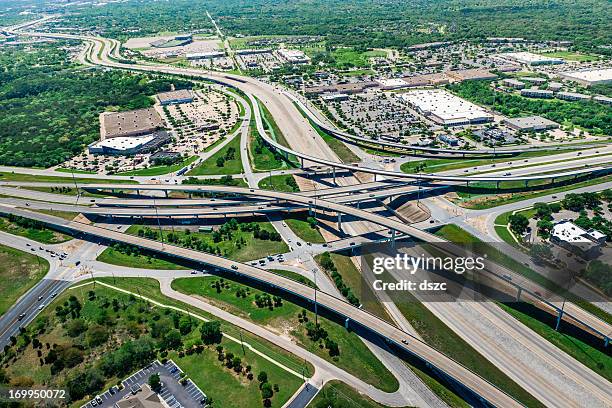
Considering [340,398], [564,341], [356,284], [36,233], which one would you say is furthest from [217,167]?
[564,341]

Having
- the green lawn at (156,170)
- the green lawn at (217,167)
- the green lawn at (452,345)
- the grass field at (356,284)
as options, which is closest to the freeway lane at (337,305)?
the green lawn at (452,345)

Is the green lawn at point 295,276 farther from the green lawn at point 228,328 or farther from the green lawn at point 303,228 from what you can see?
the green lawn at point 228,328

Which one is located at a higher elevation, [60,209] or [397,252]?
[60,209]

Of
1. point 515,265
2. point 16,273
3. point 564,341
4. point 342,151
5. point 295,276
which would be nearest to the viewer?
point 564,341

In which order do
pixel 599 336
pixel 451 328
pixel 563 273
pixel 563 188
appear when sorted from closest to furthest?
pixel 599 336 < pixel 451 328 < pixel 563 273 < pixel 563 188

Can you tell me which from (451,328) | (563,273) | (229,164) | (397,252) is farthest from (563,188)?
(229,164)

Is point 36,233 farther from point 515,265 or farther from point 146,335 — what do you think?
point 515,265

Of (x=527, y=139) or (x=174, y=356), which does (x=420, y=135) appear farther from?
(x=174, y=356)
